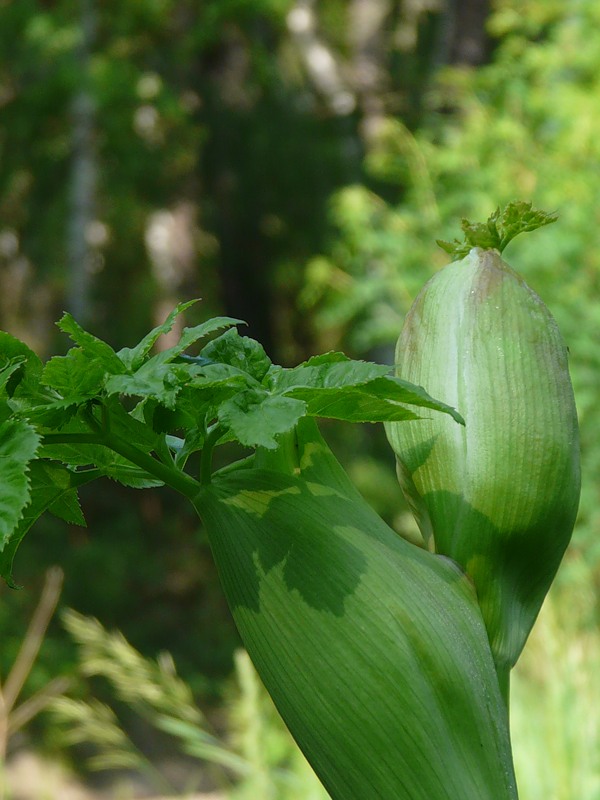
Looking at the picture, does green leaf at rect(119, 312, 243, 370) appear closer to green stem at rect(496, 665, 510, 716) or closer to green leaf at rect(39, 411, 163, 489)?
green leaf at rect(39, 411, 163, 489)

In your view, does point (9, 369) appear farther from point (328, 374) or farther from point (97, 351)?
point (328, 374)

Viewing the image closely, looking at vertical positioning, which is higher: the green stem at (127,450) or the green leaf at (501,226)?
the green leaf at (501,226)

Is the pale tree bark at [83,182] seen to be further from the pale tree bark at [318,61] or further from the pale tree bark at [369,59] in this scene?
the pale tree bark at [369,59]

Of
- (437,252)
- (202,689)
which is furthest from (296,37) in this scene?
(202,689)

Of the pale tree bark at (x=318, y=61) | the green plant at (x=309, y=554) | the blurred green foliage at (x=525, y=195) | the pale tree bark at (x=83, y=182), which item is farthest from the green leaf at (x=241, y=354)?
the pale tree bark at (x=318, y=61)

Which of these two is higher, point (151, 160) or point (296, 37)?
point (296, 37)

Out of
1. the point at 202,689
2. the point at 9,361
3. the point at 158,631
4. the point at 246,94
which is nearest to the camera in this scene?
the point at 9,361

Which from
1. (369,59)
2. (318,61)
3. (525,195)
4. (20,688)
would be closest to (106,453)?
(525,195)

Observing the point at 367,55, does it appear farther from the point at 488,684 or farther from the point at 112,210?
the point at 488,684
